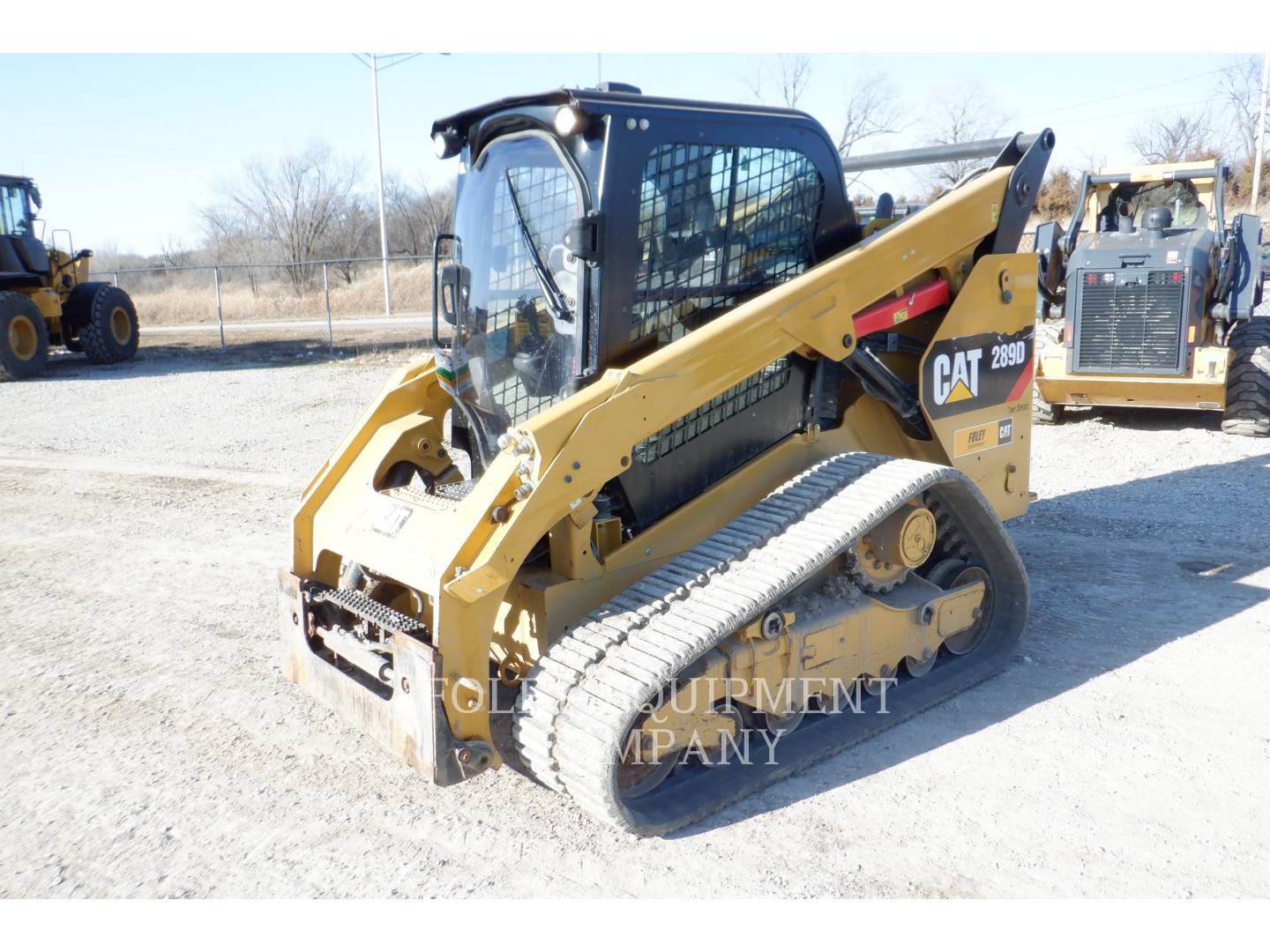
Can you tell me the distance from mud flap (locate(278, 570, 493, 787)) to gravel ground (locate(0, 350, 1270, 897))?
28cm

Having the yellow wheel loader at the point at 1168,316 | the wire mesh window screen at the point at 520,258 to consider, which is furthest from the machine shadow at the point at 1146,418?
the wire mesh window screen at the point at 520,258

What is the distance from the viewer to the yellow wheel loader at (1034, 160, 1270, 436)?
9297 millimetres

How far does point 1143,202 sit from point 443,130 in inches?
352

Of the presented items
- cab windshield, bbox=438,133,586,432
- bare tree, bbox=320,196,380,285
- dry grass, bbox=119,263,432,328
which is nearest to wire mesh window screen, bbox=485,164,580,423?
cab windshield, bbox=438,133,586,432

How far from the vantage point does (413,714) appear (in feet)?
10.8

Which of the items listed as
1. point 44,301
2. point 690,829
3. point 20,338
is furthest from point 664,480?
point 44,301

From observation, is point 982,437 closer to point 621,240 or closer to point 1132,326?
point 621,240

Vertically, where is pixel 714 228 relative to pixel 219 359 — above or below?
above

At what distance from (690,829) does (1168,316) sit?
8.08m

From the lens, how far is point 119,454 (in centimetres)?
1020

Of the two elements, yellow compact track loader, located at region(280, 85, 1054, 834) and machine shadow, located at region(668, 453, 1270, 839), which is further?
machine shadow, located at region(668, 453, 1270, 839)

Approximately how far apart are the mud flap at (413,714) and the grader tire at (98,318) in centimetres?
1652

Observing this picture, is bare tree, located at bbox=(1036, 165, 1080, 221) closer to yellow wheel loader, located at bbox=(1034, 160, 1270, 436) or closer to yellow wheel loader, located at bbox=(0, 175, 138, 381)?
yellow wheel loader, located at bbox=(1034, 160, 1270, 436)

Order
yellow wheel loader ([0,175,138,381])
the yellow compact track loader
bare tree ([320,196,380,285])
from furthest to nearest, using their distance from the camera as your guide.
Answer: bare tree ([320,196,380,285]) → yellow wheel loader ([0,175,138,381]) → the yellow compact track loader
